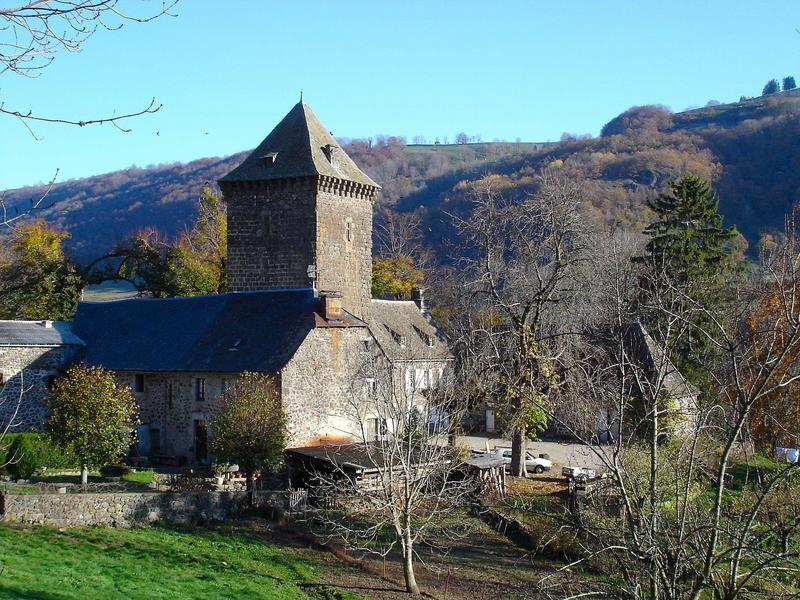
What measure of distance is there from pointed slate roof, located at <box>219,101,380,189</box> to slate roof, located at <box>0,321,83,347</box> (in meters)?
9.34

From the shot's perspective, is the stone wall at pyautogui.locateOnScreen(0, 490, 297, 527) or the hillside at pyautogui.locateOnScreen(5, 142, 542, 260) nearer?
the stone wall at pyautogui.locateOnScreen(0, 490, 297, 527)

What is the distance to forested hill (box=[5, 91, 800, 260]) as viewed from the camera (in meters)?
86.5

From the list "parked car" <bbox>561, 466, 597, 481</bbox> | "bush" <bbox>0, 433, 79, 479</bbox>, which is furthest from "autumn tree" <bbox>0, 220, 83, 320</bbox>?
"parked car" <bbox>561, 466, 597, 481</bbox>

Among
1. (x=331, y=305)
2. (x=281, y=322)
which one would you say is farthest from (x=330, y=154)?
(x=281, y=322)

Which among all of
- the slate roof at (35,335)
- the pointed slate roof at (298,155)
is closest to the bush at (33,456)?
the slate roof at (35,335)

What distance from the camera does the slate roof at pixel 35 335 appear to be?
119ft

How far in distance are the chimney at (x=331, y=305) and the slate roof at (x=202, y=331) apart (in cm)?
50

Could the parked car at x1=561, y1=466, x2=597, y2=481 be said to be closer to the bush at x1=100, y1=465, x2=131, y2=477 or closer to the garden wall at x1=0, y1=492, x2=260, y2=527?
the garden wall at x1=0, y1=492, x2=260, y2=527

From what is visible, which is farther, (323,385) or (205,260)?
(205,260)

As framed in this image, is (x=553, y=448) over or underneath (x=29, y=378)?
underneath

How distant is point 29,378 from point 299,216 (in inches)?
495

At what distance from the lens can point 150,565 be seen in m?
21.2

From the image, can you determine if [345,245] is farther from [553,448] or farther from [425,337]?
[553,448]

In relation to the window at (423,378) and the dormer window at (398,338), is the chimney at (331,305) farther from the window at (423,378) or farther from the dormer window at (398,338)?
the dormer window at (398,338)
